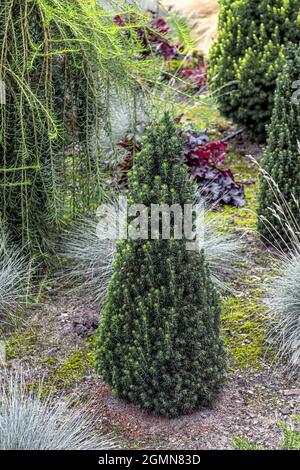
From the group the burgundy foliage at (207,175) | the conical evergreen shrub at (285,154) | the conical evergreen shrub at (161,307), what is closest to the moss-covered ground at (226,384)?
the conical evergreen shrub at (161,307)

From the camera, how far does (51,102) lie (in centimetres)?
417

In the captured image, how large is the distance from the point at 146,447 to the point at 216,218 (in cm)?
231

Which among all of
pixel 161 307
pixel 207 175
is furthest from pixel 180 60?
pixel 161 307

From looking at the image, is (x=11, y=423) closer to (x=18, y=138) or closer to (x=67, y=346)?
(x=67, y=346)

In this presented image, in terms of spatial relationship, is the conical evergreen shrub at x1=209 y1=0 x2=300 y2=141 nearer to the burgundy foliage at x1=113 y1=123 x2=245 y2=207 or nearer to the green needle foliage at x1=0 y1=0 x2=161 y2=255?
the burgundy foliage at x1=113 y1=123 x2=245 y2=207

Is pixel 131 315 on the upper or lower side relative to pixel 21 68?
lower

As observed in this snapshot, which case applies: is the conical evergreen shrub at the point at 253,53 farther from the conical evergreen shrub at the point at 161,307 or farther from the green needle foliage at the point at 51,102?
the conical evergreen shrub at the point at 161,307

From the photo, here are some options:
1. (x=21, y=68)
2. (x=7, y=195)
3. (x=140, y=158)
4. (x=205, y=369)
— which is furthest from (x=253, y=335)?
(x=21, y=68)

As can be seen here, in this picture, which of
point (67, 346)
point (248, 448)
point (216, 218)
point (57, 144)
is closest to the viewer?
point (248, 448)

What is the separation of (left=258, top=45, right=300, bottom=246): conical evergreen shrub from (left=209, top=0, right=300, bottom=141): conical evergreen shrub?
120 centimetres

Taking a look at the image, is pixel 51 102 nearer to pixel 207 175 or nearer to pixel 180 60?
pixel 207 175
